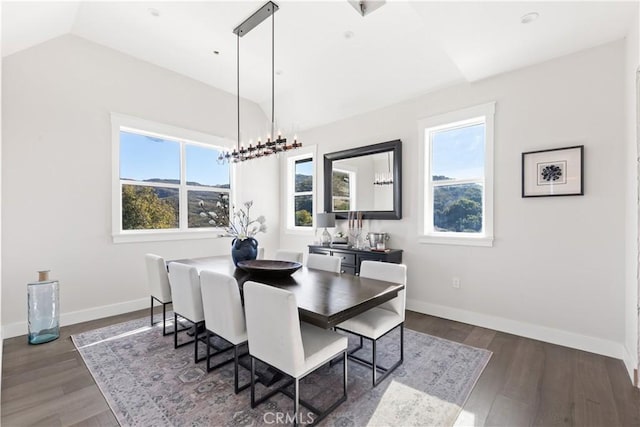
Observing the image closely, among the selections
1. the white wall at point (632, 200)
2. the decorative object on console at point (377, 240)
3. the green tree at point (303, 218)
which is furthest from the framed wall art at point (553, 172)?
the green tree at point (303, 218)

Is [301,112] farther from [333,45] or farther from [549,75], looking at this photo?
[549,75]

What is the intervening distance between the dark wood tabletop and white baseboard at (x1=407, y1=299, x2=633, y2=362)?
5.57ft

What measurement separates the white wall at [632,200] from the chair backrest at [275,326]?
258 centimetres

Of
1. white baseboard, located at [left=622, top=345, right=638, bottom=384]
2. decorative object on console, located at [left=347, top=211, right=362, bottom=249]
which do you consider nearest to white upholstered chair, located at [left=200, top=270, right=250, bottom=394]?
decorative object on console, located at [left=347, top=211, right=362, bottom=249]

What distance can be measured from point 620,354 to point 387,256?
226 cm

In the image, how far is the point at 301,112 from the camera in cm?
512

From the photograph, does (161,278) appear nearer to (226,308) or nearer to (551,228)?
(226,308)

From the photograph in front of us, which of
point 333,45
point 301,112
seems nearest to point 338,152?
point 301,112

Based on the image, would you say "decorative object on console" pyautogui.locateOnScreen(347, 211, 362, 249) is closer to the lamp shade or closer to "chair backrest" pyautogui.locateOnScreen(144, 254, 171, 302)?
the lamp shade

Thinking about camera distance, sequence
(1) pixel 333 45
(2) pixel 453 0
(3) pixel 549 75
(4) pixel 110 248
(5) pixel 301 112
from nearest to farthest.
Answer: (2) pixel 453 0
(3) pixel 549 75
(1) pixel 333 45
(4) pixel 110 248
(5) pixel 301 112

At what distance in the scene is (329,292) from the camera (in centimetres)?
216

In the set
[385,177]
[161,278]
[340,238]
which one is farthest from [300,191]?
[161,278]

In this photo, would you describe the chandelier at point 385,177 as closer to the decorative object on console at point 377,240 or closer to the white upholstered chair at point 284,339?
the decorative object on console at point 377,240

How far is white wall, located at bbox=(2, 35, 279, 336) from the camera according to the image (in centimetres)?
312
